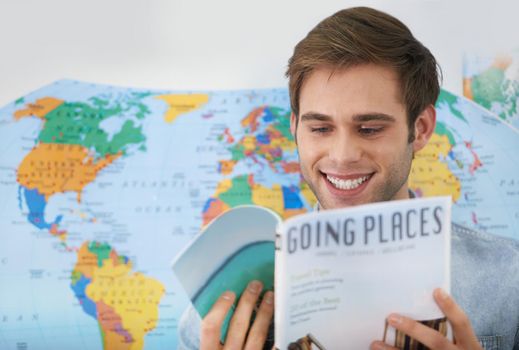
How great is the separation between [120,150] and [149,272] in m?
0.34

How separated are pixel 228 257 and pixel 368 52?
52 cm

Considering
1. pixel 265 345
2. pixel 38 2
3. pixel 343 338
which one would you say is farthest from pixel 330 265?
pixel 38 2

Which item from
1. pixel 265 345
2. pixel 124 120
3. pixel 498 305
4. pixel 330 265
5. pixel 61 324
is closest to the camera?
pixel 330 265

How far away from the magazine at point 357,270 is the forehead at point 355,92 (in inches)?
13.9

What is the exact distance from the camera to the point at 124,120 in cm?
155

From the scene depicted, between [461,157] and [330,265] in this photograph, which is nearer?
[330,265]

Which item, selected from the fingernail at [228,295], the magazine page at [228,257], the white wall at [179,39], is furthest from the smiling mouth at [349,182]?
the white wall at [179,39]

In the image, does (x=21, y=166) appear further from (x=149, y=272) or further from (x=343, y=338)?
(x=343, y=338)

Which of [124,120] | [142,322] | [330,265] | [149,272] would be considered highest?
[124,120]

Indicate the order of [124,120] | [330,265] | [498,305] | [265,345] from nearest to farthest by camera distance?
[330,265], [265,345], [498,305], [124,120]

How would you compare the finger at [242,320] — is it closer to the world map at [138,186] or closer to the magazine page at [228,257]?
the magazine page at [228,257]

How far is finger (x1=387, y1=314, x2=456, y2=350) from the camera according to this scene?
844mm

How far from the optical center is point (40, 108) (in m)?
1.56

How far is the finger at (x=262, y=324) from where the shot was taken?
3.22 ft
